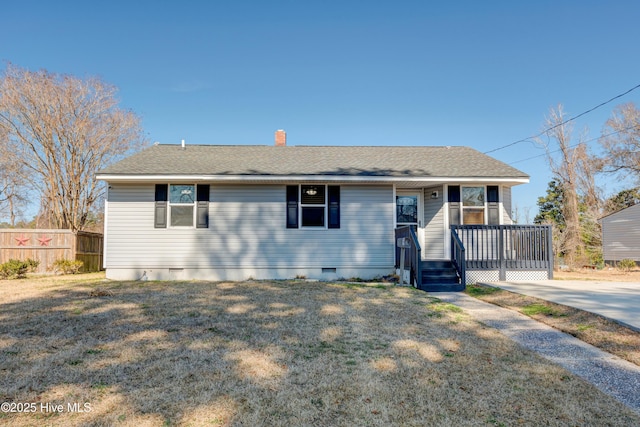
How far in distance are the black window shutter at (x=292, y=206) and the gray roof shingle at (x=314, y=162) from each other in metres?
0.56

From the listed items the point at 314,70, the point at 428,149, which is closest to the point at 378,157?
the point at 428,149

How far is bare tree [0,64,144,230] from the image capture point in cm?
1753

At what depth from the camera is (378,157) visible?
1291cm

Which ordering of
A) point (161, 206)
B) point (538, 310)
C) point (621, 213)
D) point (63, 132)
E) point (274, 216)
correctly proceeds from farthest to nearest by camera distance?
1. point (621, 213)
2. point (63, 132)
3. point (274, 216)
4. point (161, 206)
5. point (538, 310)

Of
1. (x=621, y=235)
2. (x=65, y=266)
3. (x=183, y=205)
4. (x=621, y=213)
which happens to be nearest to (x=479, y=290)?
(x=183, y=205)

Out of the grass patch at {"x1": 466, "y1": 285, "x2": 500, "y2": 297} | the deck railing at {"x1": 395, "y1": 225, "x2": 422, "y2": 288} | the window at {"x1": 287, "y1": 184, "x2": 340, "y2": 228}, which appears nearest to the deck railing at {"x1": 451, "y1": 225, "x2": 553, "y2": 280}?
the grass patch at {"x1": 466, "y1": 285, "x2": 500, "y2": 297}

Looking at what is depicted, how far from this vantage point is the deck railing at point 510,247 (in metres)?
10.1

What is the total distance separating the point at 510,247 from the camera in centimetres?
1028

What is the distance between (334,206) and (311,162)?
1740 millimetres

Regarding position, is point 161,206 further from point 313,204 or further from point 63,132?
point 63,132

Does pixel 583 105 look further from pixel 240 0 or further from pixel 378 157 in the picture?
pixel 240 0

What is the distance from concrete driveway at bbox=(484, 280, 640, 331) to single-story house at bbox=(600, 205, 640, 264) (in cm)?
1762

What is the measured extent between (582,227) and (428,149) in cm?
1626

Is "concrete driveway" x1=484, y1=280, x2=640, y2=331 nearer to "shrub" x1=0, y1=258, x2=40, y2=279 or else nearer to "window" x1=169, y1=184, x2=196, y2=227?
"window" x1=169, y1=184, x2=196, y2=227
